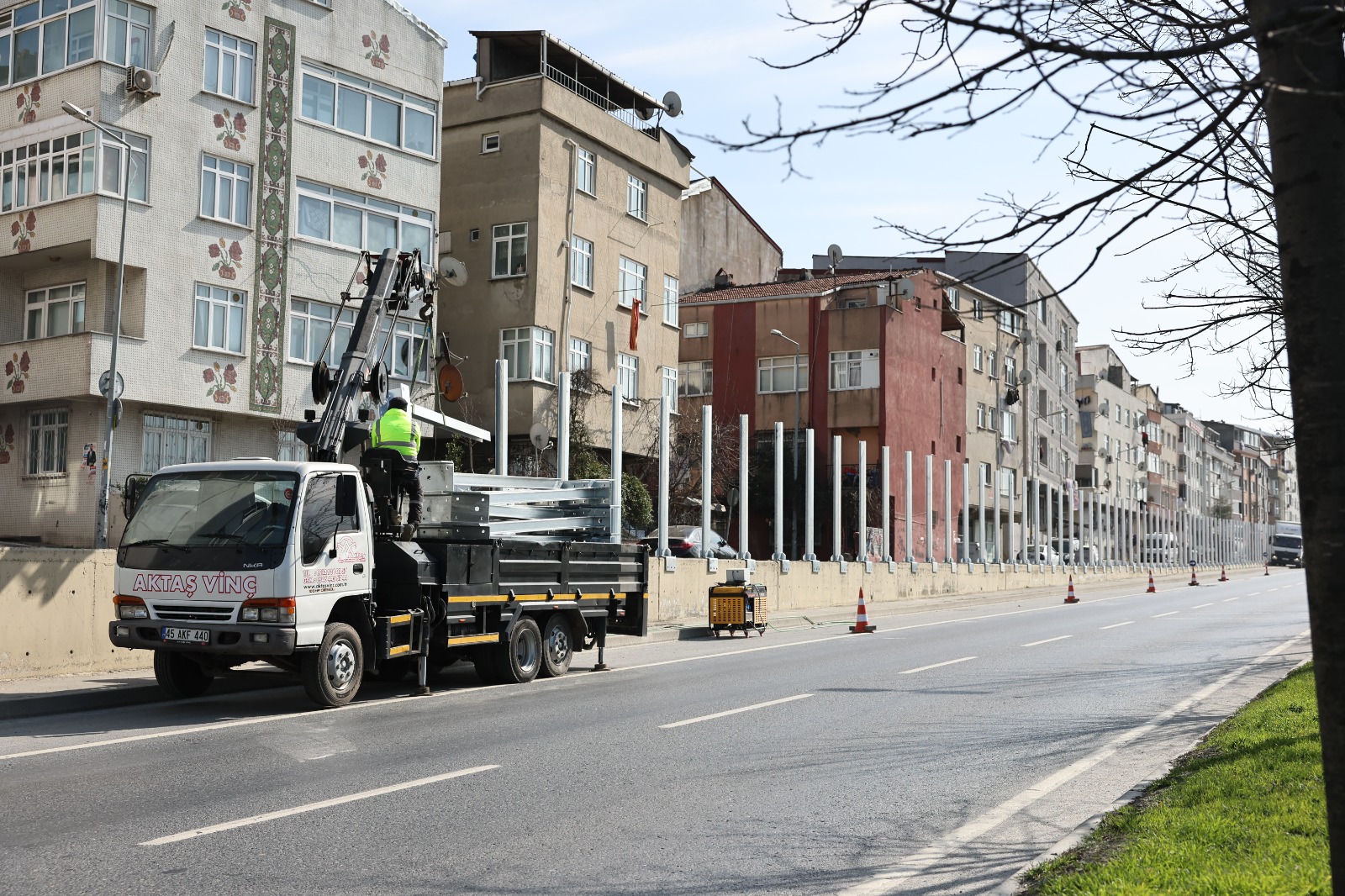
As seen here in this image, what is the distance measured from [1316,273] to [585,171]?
38.3 metres

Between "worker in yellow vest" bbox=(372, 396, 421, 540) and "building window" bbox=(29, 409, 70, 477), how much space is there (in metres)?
18.2

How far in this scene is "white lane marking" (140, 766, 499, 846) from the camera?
7105 millimetres

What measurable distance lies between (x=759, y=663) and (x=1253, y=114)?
49.1 ft

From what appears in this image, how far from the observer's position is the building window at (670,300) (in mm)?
45031

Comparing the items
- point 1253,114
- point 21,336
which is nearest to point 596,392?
point 21,336

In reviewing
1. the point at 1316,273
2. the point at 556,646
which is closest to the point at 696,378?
the point at 556,646

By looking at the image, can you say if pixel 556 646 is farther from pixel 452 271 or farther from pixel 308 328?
pixel 452 271

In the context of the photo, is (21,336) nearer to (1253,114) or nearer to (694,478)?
(694,478)

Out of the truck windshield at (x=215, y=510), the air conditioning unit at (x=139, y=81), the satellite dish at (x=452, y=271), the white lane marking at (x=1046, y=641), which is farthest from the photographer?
the satellite dish at (x=452, y=271)

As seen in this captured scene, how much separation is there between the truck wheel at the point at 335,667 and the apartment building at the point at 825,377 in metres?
41.1

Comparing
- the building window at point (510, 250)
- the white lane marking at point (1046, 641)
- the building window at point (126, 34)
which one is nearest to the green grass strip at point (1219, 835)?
the white lane marking at point (1046, 641)

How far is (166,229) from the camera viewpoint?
29859mm

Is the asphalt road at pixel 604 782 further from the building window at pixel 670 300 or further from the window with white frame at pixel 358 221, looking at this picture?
the building window at pixel 670 300

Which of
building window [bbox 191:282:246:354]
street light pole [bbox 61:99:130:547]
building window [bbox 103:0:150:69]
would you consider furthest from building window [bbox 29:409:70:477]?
building window [bbox 103:0:150:69]
